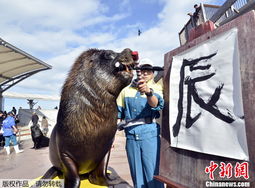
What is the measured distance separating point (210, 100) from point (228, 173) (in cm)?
51

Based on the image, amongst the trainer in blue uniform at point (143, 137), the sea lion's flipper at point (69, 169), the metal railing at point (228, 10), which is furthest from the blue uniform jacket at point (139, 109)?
the metal railing at point (228, 10)

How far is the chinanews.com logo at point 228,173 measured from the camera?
1082 millimetres

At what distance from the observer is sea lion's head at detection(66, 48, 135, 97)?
1.64 meters

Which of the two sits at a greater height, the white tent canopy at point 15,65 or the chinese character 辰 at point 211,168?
the white tent canopy at point 15,65

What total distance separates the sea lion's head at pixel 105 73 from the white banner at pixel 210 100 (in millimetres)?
485

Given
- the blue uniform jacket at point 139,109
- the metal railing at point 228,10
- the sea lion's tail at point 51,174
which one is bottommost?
the sea lion's tail at point 51,174

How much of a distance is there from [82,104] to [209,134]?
43.4 inches

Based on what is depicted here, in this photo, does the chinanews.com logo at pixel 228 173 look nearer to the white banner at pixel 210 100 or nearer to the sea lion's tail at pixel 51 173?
the white banner at pixel 210 100

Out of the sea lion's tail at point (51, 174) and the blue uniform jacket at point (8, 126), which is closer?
the sea lion's tail at point (51, 174)

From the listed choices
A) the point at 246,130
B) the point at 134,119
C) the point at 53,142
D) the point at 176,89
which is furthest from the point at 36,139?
the point at 246,130

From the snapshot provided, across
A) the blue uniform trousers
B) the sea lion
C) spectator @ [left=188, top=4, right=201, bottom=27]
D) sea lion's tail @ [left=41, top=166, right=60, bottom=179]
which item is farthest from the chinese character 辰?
sea lion's tail @ [left=41, top=166, right=60, bottom=179]

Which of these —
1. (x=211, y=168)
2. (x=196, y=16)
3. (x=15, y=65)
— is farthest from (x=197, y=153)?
(x=15, y=65)

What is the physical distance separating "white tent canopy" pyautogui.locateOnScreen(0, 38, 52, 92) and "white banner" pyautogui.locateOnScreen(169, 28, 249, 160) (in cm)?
787

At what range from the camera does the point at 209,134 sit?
4.31 ft
